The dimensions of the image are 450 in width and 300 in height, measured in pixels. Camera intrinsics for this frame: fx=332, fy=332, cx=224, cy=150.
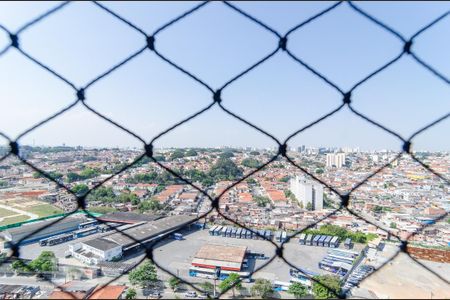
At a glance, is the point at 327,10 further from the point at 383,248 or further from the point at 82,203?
the point at 383,248

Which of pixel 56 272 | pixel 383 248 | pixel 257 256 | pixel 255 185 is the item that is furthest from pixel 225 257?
pixel 255 185

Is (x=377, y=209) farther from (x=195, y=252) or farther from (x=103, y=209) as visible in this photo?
(x=103, y=209)

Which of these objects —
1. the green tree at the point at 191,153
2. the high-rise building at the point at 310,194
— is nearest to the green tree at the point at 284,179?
the high-rise building at the point at 310,194

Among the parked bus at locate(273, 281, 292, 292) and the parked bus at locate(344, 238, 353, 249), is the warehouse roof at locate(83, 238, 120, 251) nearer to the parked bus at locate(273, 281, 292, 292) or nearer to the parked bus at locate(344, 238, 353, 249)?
the parked bus at locate(273, 281, 292, 292)

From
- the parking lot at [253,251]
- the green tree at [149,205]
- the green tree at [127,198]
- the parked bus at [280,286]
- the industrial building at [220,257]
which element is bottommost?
the parking lot at [253,251]

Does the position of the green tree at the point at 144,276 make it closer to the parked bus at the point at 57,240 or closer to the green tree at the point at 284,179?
the parked bus at the point at 57,240

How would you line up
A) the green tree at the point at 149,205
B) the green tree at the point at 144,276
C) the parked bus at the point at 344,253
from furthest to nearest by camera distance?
the green tree at the point at 149,205 < the parked bus at the point at 344,253 < the green tree at the point at 144,276
